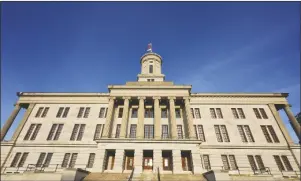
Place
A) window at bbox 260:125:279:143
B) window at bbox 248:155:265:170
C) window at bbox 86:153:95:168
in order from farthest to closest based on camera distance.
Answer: window at bbox 260:125:279:143 → window at bbox 86:153:95:168 → window at bbox 248:155:265:170

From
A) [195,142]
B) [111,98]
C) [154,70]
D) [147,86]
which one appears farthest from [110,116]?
[154,70]

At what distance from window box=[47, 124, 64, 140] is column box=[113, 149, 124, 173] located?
1175 cm

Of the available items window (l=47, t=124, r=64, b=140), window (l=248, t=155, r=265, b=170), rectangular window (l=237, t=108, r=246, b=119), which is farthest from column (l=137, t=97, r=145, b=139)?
rectangular window (l=237, t=108, r=246, b=119)

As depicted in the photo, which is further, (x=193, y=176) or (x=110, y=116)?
(x=110, y=116)

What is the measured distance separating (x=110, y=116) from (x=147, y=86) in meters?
8.07

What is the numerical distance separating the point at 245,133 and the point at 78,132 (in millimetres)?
27186

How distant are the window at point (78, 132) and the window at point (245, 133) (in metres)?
25.9

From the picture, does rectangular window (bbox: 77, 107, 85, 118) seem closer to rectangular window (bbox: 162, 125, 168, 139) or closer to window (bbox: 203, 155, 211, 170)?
rectangular window (bbox: 162, 125, 168, 139)

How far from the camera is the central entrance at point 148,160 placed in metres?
22.0

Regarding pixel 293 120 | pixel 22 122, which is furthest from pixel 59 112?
pixel 293 120

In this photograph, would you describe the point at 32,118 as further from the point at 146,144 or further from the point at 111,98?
the point at 146,144

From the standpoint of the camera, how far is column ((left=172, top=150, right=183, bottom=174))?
65.0ft

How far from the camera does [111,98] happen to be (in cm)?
2711

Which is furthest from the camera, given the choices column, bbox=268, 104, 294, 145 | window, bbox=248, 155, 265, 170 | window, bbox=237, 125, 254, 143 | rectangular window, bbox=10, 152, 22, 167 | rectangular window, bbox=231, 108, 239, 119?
rectangular window, bbox=231, 108, 239, 119
